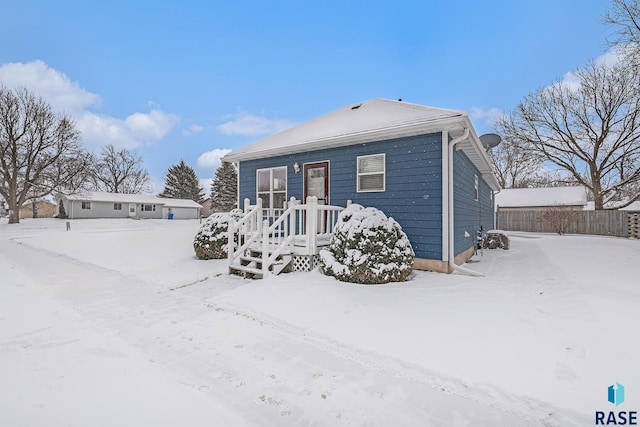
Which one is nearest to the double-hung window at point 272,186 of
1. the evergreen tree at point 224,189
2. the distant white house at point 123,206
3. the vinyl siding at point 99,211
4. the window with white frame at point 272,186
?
the window with white frame at point 272,186

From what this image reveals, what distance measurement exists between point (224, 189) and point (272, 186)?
3226 centimetres

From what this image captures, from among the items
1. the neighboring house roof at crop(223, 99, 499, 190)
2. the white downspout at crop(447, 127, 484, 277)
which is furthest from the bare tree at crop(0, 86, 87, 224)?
the white downspout at crop(447, 127, 484, 277)

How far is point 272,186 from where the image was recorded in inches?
359

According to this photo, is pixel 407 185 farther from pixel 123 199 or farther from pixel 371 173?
pixel 123 199

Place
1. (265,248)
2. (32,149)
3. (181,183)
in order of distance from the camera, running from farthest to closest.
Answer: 1. (181,183)
2. (32,149)
3. (265,248)

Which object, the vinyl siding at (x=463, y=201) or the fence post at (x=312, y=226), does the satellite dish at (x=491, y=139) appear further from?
the fence post at (x=312, y=226)

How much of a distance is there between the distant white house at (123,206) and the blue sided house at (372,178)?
94.5 ft

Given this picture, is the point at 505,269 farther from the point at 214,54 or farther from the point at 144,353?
the point at 214,54

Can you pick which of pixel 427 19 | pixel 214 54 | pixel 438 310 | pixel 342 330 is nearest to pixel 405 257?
pixel 438 310

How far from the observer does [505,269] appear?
6.88 meters

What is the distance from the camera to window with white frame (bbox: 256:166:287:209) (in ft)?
29.1

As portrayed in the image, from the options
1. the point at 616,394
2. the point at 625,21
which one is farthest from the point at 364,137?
the point at 625,21

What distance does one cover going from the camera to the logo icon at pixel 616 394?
2.21 meters

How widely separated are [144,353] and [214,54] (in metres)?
14.2
